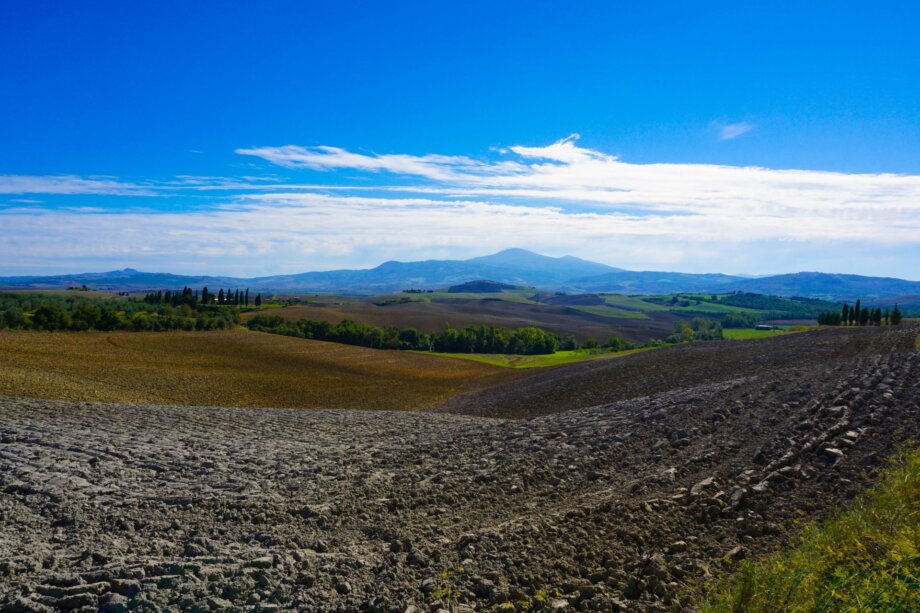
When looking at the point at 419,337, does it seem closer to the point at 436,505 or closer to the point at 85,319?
the point at 85,319

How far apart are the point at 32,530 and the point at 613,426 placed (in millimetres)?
11974

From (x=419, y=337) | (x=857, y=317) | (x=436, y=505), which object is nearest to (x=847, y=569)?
(x=436, y=505)

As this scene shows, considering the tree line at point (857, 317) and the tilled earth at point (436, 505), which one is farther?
the tree line at point (857, 317)

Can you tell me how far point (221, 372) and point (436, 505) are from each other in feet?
104

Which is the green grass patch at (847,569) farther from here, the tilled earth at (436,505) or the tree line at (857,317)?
the tree line at (857,317)

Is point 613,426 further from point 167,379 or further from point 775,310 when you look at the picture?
point 775,310

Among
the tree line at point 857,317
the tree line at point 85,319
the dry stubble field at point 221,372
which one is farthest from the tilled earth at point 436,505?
the tree line at point 857,317

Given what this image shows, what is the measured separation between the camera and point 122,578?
684cm

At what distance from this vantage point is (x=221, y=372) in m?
37.8

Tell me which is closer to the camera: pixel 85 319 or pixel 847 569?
pixel 847 569

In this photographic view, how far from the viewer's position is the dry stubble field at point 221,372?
28.2m

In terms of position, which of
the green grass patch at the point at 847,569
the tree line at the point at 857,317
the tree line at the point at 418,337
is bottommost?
the tree line at the point at 418,337

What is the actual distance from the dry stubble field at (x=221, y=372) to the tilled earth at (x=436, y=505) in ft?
41.2

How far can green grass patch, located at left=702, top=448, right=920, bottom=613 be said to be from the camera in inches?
204
